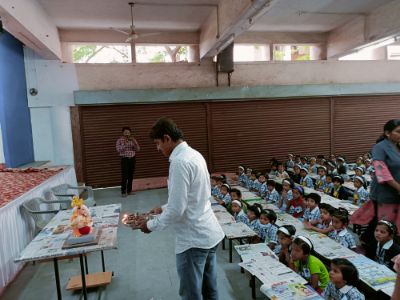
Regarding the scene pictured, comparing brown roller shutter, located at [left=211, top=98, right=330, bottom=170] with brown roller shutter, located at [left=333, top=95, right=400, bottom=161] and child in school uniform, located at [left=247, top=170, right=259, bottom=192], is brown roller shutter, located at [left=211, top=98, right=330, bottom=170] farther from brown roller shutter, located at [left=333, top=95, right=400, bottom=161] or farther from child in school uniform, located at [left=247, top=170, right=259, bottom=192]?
child in school uniform, located at [left=247, top=170, right=259, bottom=192]

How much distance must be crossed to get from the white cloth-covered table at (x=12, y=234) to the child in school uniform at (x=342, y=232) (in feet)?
12.7

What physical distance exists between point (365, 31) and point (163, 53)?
5784mm

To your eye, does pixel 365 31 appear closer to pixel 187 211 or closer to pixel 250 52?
pixel 250 52

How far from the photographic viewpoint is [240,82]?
9727 millimetres

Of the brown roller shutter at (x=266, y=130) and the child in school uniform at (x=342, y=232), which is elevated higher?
the brown roller shutter at (x=266, y=130)

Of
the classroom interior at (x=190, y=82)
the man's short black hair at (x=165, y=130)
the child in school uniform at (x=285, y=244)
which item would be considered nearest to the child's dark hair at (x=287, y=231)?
the child in school uniform at (x=285, y=244)

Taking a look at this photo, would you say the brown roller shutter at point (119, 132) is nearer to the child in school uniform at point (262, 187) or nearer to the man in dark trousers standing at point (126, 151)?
the man in dark trousers standing at point (126, 151)

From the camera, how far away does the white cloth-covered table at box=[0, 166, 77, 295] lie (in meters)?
3.67

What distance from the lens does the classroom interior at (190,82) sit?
741 cm

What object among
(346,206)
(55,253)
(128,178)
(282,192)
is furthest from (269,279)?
(128,178)

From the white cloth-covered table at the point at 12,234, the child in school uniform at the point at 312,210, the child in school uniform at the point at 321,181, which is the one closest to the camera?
the white cloth-covered table at the point at 12,234

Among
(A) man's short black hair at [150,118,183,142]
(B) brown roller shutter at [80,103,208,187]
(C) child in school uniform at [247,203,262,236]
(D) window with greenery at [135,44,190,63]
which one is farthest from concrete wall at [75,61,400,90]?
(A) man's short black hair at [150,118,183,142]

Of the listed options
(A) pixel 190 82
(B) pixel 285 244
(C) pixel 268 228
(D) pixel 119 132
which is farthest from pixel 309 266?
(A) pixel 190 82

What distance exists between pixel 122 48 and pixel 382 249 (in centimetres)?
853
